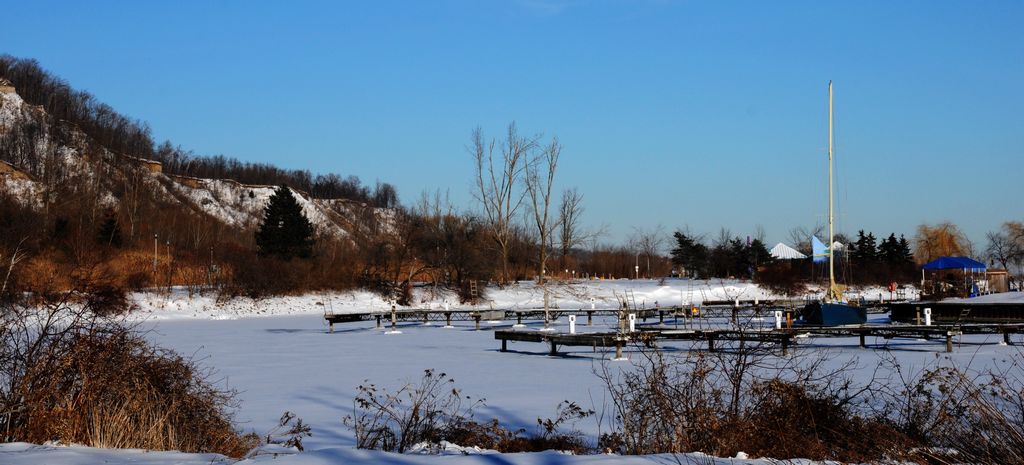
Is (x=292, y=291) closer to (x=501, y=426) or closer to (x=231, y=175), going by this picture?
(x=501, y=426)

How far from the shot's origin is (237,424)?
31.3 ft

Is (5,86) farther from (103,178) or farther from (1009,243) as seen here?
(1009,243)

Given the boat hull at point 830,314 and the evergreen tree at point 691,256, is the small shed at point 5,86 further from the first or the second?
the boat hull at point 830,314

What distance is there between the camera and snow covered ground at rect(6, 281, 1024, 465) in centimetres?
644

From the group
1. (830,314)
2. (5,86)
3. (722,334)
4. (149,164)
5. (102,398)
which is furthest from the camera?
(149,164)

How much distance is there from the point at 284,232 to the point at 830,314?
37.7 meters

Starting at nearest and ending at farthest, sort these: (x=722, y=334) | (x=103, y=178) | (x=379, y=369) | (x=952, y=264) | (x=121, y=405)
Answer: (x=121, y=405) < (x=379, y=369) < (x=722, y=334) < (x=952, y=264) < (x=103, y=178)

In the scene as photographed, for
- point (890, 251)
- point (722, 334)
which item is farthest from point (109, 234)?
point (890, 251)

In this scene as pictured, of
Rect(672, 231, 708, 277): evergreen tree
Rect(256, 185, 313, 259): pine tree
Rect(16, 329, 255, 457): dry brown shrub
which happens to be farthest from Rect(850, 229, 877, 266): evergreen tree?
Rect(16, 329, 255, 457): dry brown shrub

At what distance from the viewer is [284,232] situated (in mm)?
55625

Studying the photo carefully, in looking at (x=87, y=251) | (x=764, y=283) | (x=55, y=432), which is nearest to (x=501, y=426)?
(x=55, y=432)

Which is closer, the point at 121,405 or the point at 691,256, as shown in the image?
the point at 121,405

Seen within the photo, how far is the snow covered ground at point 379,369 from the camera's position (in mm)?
6438

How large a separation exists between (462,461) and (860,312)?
23476mm
